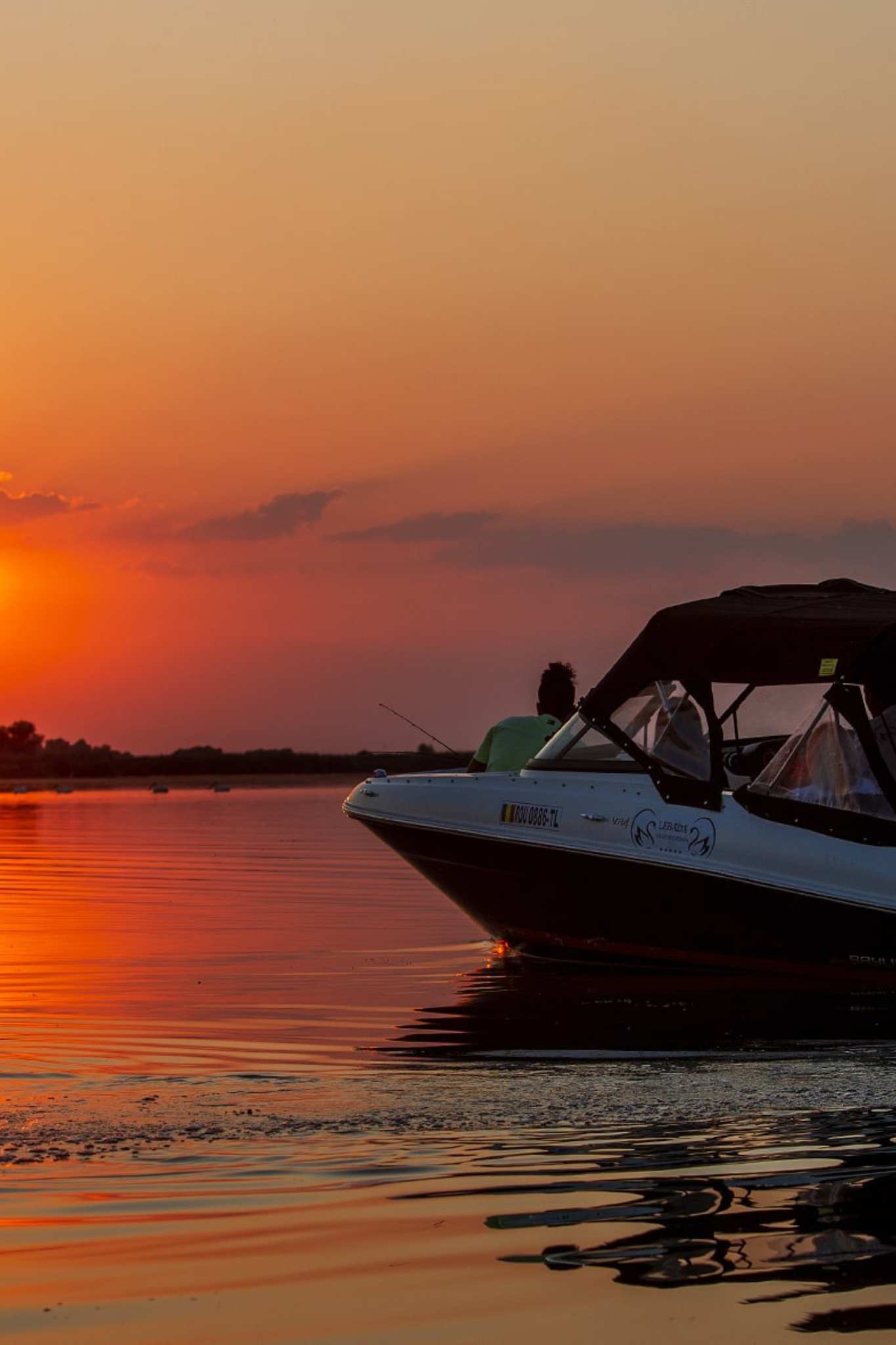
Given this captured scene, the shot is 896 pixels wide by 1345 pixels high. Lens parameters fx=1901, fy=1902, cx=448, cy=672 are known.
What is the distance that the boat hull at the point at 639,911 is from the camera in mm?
11305

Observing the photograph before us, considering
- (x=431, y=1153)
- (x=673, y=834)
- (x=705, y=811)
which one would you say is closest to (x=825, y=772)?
(x=705, y=811)

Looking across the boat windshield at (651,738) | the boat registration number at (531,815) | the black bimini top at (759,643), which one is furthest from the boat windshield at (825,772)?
the boat registration number at (531,815)

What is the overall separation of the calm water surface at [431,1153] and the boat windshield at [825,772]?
46.3 inches

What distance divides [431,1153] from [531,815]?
20.5ft

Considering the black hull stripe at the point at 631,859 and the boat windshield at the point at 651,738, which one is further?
the boat windshield at the point at 651,738

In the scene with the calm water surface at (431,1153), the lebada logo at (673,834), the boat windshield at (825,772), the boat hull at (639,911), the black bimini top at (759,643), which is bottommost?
the calm water surface at (431,1153)

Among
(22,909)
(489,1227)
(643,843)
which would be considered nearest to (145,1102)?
(489,1227)

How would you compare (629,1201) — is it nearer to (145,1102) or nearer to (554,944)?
(145,1102)

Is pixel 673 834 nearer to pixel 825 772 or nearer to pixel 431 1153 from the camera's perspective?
pixel 825 772

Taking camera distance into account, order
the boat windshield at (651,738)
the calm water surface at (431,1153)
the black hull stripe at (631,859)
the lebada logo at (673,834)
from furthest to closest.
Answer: the boat windshield at (651,738), the lebada logo at (673,834), the black hull stripe at (631,859), the calm water surface at (431,1153)

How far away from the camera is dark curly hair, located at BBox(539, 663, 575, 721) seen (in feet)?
51.4

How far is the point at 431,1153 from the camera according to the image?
6570 mm

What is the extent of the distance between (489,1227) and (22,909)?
12.0m

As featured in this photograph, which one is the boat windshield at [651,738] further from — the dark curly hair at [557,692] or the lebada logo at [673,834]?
the dark curly hair at [557,692]
